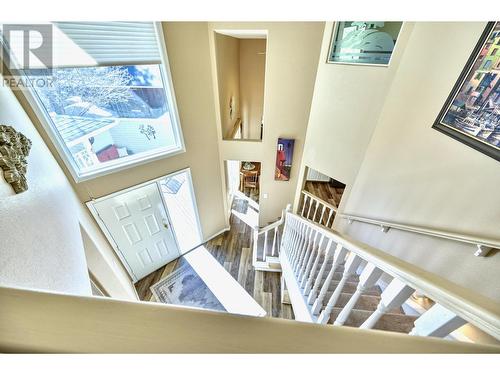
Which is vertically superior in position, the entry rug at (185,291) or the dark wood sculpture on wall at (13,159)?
the dark wood sculpture on wall at (13,159)

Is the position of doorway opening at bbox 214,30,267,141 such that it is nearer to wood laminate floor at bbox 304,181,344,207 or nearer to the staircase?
wood laminate floor at bbox 304,181,344,207

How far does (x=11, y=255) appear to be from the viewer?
88cm

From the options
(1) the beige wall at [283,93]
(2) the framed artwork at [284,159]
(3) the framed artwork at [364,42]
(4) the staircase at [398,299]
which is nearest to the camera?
(4) the staircase at [398,299]

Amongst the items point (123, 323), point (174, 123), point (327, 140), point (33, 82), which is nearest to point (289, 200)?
point (327, 140)

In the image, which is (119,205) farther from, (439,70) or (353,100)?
(439,70)

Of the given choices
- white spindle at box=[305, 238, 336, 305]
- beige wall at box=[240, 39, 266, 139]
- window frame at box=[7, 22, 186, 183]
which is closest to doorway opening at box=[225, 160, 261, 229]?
beige wall at box=[240, 39, 266, 139]

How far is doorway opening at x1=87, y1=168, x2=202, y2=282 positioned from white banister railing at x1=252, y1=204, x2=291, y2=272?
121 centimetres

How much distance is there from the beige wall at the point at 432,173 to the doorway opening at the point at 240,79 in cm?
192

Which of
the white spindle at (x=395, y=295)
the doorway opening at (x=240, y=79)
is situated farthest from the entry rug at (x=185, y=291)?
the white spindle at (x=395, y=295)

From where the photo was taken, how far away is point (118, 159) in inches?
106

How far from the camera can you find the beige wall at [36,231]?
2.94ft

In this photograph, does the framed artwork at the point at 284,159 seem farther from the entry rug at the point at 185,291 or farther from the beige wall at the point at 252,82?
the beige wall at the point at 252,82

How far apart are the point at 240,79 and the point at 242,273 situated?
4541mm
